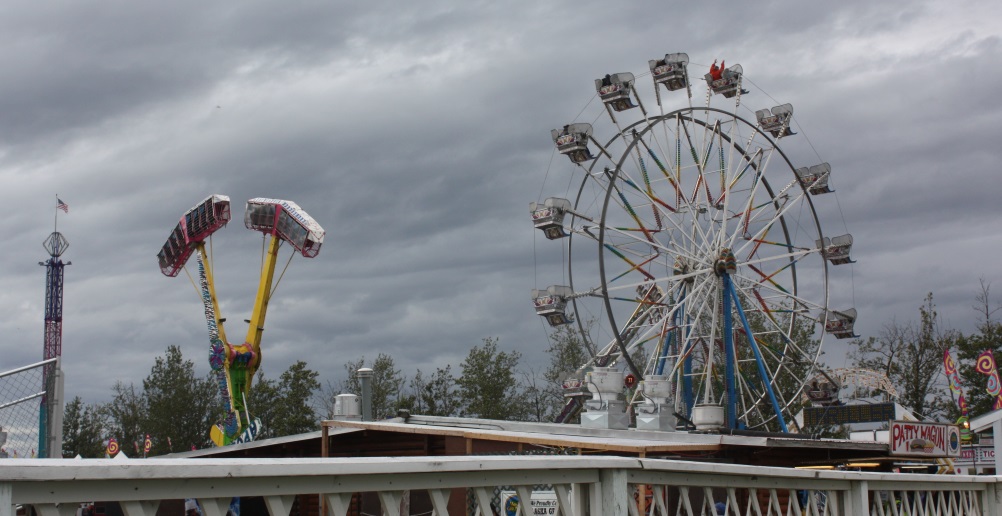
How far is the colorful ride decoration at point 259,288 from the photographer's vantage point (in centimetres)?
2944

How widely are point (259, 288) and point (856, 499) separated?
1006 inches

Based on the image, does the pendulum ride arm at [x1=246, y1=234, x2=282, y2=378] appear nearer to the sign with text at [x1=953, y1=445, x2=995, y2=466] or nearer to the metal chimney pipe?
the metal chimney pipe

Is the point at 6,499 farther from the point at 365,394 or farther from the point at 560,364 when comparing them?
the point at 560,364

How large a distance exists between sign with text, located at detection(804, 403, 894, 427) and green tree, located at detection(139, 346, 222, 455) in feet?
121

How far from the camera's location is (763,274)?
33.2 metres

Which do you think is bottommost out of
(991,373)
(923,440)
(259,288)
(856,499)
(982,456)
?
(856,499)

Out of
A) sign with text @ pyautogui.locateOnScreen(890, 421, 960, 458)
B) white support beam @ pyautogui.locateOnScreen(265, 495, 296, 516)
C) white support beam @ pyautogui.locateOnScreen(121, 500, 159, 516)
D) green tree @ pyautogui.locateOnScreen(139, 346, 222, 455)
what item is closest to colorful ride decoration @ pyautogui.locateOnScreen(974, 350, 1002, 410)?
sign with text @ pyautogui.locateOnScreen(890, 421, 960, 458)

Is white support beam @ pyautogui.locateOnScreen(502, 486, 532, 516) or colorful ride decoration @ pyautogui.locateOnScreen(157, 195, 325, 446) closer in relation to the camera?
white support beam @ pyautogui.locateOnScreen(502, 486, 532, 516)

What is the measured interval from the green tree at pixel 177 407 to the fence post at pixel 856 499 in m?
53.8

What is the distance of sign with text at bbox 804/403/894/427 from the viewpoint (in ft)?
86.8

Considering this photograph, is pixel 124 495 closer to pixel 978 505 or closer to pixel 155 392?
pixel 978 505

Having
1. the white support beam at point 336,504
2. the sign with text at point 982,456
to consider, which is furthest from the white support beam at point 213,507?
the sign with text at point 982,456

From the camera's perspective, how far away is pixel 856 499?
7094 millimetres

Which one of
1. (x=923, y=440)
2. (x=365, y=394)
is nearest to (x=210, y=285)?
(x=365, y=394)
